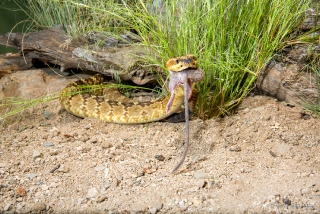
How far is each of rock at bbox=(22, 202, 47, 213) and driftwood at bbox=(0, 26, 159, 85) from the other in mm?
2159

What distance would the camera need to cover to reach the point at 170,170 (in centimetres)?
376

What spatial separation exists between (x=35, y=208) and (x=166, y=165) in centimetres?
131

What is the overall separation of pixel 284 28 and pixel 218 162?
5.87 ft

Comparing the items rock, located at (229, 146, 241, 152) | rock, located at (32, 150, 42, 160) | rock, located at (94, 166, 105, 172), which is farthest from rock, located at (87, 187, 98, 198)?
rock, located at (229, 146, 241, 152)

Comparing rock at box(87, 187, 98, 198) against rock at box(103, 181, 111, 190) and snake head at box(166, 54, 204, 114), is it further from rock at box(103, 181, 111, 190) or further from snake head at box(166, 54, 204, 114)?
snake head at box(166, 54, 204, 114)

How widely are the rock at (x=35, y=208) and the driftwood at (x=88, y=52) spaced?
216 cm

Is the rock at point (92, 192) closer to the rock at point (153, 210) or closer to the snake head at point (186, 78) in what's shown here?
the rock at point (153, 210)

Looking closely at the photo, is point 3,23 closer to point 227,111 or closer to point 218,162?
point 227,111

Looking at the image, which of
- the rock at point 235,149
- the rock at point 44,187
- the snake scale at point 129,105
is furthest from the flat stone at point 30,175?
the rock at point 235,149

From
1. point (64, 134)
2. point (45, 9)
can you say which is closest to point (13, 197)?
point (64, 134)

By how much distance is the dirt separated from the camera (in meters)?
3.22

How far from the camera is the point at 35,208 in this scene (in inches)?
126

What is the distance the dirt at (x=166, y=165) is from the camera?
3.22 m

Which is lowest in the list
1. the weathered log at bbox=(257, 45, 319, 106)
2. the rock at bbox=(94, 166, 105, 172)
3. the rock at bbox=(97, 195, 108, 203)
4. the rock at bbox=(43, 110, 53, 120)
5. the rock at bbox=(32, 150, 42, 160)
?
the rock at bbox=(43, 110, 53, 120)
